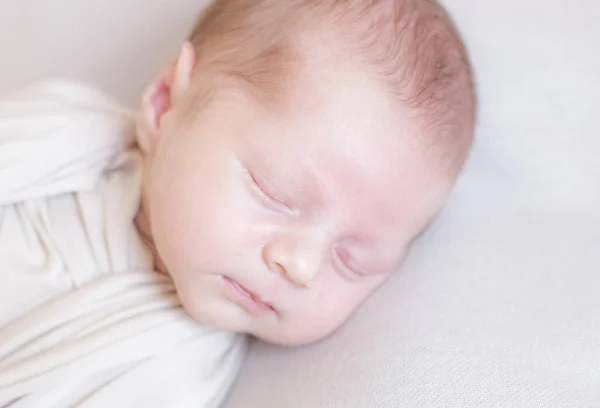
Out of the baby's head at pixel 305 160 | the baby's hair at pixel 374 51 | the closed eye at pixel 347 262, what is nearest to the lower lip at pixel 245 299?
the baby's head at pixel 305 160

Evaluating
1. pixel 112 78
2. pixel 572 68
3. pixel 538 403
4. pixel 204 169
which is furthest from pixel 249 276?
pixel 112 78

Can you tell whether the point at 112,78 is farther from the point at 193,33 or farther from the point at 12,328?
the point at 12,328

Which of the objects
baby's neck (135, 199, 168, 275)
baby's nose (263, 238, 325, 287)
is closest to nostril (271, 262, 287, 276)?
baby's nose (263, 238, 325, 287)

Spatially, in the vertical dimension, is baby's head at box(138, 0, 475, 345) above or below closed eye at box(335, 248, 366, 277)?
above

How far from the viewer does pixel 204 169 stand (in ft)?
2.87

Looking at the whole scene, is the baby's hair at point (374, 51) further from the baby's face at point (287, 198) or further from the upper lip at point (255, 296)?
the upper lip at point (255, 296)

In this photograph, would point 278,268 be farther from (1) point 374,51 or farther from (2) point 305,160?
(1) point 374,51

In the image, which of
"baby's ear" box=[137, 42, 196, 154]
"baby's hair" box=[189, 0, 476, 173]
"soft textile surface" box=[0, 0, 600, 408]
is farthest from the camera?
"baby's ear" box=[137, 42, 196, 154]

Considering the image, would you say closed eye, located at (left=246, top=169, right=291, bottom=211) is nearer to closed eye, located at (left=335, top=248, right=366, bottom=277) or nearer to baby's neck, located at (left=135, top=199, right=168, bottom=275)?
closed eye, located at (left=335, top=248, right=366, bottom=277)

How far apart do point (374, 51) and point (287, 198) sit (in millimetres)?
204

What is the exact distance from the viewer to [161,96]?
1040mm

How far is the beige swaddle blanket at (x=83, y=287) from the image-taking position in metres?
0.88

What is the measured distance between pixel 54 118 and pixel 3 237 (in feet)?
0.65

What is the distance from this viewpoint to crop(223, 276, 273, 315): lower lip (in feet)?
2.95
